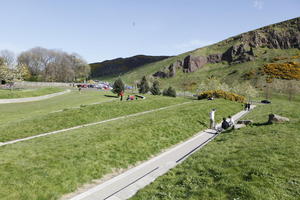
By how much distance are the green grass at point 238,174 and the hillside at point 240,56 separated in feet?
366

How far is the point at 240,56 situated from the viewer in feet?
475

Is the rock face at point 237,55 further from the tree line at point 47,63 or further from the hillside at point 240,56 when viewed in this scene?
the tree line at point 47,63

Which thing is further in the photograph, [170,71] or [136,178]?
[170,71]

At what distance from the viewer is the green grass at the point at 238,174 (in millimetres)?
6535

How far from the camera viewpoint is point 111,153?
11.4 metres

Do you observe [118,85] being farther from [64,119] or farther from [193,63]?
[193,63]

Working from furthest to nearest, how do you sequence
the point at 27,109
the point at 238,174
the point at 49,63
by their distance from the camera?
the point at 49,63 → the point at 27,109 → the point at 238,174

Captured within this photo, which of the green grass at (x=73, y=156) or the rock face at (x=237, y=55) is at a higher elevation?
the rock face at (x=237, y=55)

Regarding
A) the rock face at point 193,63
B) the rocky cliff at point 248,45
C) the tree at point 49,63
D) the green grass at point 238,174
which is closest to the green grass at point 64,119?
the green grass at point 238,174

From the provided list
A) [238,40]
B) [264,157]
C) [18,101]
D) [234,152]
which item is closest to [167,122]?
[234,152]

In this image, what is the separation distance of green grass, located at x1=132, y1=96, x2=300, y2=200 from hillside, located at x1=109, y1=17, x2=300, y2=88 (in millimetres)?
111595

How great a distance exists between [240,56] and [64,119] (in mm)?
151107

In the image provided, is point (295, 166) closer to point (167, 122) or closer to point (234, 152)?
point (234, 152)

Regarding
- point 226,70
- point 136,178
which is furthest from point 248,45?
point 136,178
